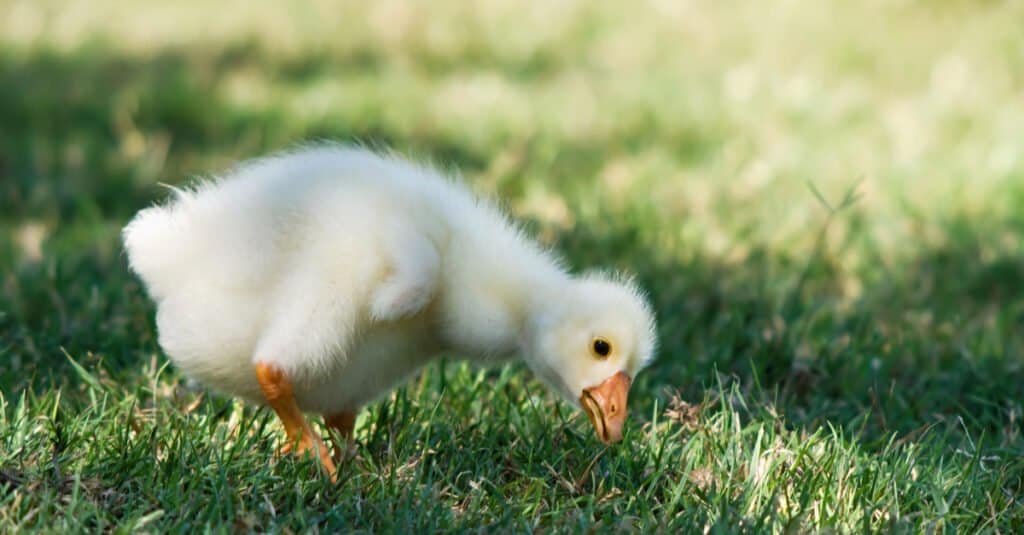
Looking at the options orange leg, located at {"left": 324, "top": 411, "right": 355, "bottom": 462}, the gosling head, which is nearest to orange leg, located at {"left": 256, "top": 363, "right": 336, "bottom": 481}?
orange leg, located at {"left": 324, "top": 411, "right": 355, "bottom": 462}

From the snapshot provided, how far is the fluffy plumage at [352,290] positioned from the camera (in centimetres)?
370

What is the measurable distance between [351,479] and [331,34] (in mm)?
7755

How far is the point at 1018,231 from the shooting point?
666 cm

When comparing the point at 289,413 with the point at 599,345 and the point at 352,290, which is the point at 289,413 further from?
the point at 599,345

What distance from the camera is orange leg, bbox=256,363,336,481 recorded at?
11.9 ft

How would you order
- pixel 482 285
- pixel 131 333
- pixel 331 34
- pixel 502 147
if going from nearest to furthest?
pixel 482 285
pixel 131 333
pixel 502 147
pixel 331 34

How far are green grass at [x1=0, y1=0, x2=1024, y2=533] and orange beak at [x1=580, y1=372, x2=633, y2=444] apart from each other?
9 cm

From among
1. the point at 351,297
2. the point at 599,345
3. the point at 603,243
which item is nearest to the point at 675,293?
the point at 603,243

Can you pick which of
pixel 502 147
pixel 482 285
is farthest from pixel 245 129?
pixel 482 285

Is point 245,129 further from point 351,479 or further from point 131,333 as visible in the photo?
point 351,479

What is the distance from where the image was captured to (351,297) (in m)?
3.69

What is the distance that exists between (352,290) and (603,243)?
2.70m

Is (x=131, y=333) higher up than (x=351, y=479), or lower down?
lower down

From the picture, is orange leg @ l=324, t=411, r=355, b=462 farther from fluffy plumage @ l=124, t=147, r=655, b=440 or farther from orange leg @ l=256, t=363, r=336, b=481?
orange leg @ l=256, t=363, r=336, b=481
